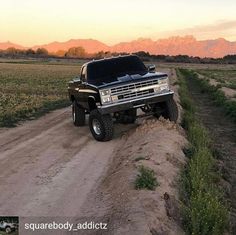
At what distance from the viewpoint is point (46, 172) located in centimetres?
1027

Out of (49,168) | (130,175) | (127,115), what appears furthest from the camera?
(127,115)

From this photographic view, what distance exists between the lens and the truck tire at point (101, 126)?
13523 millimetres

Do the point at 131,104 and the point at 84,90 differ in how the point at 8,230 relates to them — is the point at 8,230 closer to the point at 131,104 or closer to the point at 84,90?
the point at 131,104

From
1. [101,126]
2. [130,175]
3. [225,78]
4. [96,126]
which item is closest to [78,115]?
[96,126]

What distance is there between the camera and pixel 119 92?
13672 millimetres

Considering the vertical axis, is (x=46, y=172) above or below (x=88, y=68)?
below

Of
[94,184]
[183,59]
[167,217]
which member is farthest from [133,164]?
[183,59]

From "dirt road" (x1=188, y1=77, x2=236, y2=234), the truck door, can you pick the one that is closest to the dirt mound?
"dirt road" (x1=188, y1=77, x2=236, y2=234)

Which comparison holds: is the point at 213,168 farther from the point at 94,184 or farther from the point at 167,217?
the point at 167,217

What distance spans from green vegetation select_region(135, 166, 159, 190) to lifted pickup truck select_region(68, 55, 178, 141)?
190 inches

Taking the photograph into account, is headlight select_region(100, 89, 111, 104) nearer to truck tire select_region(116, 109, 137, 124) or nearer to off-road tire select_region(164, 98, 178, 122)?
truck tire select_region(116, 109, 137, 124)

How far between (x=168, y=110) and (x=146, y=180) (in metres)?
6.80

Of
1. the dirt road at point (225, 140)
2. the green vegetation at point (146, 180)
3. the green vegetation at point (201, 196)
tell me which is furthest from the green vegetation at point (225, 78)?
the green vegetation at point (146, 180)

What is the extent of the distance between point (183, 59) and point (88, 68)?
182m
